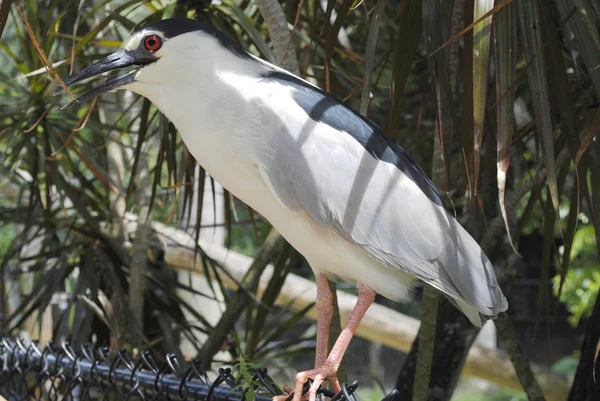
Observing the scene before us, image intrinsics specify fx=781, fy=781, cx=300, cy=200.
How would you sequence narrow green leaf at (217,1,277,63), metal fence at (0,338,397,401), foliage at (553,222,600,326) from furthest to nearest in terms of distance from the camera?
foliage at (553,222,600,326)
narrow green leaf at (217,1,277,63)
metal fence at (0,338,397,401)

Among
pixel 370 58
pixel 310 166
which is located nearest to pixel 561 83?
pixel 370 58

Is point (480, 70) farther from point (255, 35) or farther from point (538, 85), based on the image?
point (255, 35)

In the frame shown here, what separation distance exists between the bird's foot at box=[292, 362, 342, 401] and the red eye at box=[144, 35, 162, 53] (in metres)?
0.68

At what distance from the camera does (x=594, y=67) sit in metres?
1.32

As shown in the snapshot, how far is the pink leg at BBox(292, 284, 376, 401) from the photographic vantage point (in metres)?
1.31

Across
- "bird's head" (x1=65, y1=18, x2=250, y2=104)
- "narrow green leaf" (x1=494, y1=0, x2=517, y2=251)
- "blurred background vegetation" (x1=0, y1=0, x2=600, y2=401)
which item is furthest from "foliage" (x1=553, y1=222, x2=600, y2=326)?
"bird's head" (x1=65, y1=18, x2=250, y2=104)

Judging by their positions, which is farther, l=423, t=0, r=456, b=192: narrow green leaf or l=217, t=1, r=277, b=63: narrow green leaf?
l=217, t=1, r=277, b=63: narrow green leaf

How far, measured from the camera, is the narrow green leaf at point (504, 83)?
1271mm

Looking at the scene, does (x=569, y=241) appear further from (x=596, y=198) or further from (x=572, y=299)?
(x=572, y=299)

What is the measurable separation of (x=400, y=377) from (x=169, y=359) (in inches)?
48.3

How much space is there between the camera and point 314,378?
4.42ft

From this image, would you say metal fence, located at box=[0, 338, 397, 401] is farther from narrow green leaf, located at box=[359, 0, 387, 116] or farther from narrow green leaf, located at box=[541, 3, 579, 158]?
narrow green leaf, located at box=[541, 3, 579, 158]

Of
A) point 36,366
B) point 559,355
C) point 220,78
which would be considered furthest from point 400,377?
point 559,355

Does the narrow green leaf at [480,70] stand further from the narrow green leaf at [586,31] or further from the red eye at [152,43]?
the red eye at [152,43]
